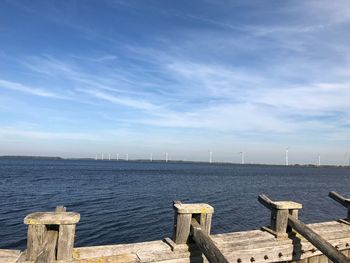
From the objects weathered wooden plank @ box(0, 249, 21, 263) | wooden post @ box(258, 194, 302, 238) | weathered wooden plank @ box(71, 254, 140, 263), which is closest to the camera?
weathered wooden plank @ box(0, 249, 21, 263)

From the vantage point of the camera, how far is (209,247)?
15.4 feet

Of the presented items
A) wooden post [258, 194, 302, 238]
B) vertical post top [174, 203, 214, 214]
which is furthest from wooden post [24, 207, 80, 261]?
wooden post [258, 194, 302, 238]

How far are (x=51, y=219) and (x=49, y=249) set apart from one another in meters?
0.38

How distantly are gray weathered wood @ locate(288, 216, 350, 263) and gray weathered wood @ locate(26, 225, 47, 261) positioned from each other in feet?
14.2

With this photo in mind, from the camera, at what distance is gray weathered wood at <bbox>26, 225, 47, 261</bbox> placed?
4.22 metres

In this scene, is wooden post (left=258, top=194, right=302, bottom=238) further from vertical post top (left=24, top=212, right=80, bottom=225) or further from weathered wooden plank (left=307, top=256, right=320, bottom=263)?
vertical post top (left=24, top=212, right=80, bottom=225)

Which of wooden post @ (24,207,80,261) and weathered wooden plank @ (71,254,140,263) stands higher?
wooden post @ (24,207,80,261)

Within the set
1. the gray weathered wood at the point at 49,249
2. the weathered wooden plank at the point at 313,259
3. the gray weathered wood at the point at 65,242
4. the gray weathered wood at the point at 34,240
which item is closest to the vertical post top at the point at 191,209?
the gray weathered wood at the point at 65,242

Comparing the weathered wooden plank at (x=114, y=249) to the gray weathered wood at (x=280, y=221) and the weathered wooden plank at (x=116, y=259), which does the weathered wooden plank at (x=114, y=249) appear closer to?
the weathered wooden plank at (x=116, y=259)

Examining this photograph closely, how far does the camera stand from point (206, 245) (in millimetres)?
4766

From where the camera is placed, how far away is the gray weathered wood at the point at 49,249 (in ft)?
13.9

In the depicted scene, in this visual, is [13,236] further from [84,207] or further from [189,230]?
Result: [189,230]

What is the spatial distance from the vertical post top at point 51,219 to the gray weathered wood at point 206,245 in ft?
6.03

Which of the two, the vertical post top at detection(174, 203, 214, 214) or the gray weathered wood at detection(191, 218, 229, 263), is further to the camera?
the vertical post top at detection(174, 203, 214, 214)
